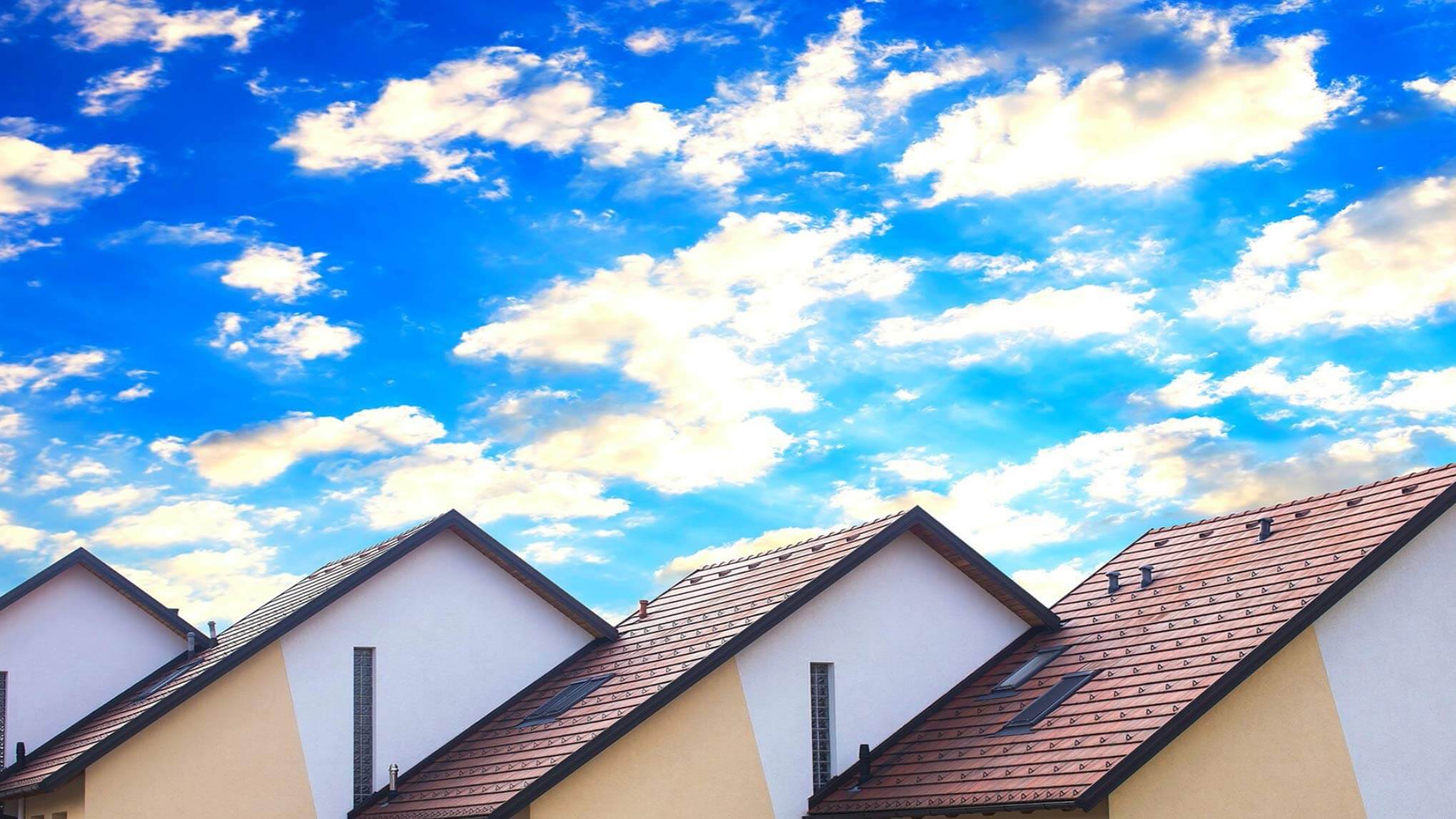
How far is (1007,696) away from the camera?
67.0 ft

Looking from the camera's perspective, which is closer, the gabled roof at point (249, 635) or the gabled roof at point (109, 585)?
the gabled roof at point (249, 635)

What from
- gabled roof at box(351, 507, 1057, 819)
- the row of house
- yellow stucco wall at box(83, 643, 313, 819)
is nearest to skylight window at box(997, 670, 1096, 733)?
the row of house

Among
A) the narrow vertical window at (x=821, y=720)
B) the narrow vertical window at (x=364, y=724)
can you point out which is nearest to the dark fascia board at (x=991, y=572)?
the narrow vertical window at (x=821, y=720)

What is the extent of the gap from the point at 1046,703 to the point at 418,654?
9.25 m

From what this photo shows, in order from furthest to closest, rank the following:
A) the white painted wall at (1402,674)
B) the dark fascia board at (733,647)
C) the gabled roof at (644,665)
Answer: the gabled roof at (644,665)
the dark fascia board at (733,647)
the white painted wall at (1402,674)

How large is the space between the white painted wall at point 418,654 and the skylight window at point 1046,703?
7893 millimetres

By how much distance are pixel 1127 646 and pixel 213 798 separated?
1203 cm

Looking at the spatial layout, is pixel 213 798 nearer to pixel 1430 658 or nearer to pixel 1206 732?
pixel 1206 732

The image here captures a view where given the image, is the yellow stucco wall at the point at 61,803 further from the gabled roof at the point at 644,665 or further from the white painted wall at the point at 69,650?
the gabled roof at the point at 644,665

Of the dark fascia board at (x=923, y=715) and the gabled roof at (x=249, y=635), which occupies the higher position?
the gabled roof at (x=249, y=635)

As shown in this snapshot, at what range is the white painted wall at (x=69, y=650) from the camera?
26.4 m

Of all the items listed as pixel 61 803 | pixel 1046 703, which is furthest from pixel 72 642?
pixel 1046 703

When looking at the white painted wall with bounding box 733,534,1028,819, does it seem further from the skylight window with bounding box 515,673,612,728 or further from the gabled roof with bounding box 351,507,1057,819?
the skylight window with bounding box 515,673,612,728

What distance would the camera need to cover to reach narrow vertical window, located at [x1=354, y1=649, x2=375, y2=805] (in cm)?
2191
